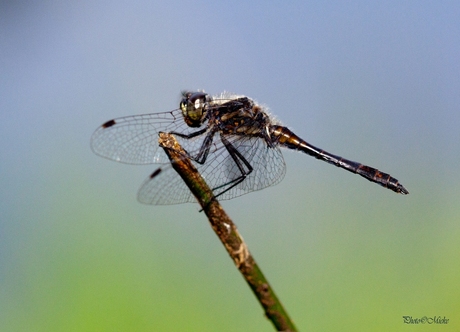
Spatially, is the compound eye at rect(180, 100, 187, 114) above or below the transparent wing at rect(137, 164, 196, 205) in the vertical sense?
above

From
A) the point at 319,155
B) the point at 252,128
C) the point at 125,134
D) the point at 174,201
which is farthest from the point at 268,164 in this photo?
the point at 125,134

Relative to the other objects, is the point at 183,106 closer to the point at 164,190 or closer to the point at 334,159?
the point at 164,190

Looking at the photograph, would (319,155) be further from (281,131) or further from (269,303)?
(269,303)

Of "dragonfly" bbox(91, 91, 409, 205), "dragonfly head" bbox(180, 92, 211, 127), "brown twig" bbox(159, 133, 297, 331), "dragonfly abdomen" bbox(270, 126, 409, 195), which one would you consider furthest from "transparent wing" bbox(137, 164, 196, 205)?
"dragonfly abdomen" bbox(270, 126, 409, 195)

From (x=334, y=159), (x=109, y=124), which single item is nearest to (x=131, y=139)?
(x=109, y=124)

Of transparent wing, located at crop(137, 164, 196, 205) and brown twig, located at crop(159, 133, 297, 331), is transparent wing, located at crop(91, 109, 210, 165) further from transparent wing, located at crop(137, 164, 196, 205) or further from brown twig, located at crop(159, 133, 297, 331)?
brown twig, located at crop(159, 133, 297, 331)

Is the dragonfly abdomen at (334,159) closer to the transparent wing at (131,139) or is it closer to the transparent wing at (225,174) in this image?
the transparent wing at (225,174)

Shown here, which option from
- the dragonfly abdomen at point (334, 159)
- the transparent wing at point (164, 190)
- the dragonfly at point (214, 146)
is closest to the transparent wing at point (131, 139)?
the dragonfly at point (214, 146)
